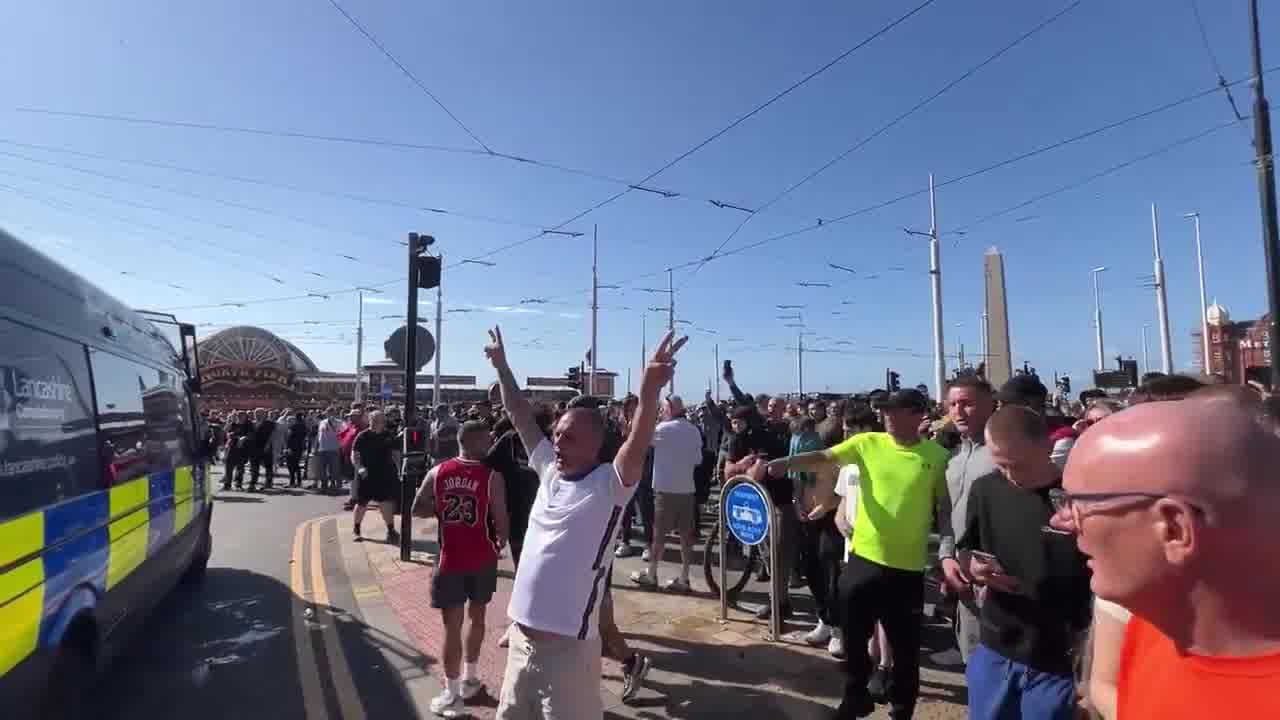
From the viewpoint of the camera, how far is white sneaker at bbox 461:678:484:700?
408cm

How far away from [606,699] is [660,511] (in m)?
2.68

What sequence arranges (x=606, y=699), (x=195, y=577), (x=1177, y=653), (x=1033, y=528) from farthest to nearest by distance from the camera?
(x=195, y=577) < (x=606, y=699) < (x=1033, y=528) < (x=1177, y=653)

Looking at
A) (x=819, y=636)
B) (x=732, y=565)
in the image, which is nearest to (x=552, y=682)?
(x=819, y=636)

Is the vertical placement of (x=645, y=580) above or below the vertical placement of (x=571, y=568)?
below

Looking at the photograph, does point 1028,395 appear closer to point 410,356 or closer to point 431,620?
point 431,620

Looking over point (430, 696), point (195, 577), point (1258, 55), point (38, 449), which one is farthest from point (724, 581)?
point (1258, 55)

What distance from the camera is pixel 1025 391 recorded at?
4348 millimetres

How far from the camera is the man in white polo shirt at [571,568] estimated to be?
2.58m

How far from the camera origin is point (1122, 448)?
1.06 metres

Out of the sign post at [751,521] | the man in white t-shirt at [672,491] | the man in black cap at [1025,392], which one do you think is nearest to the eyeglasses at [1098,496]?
the man in black cap at [1025,392]

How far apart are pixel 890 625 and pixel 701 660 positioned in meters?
1.73

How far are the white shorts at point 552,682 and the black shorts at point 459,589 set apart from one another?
1.55m

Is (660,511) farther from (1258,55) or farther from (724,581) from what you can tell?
(1258,55)

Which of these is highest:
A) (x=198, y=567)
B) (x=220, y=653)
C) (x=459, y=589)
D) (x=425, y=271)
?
(x=425, y=271)
